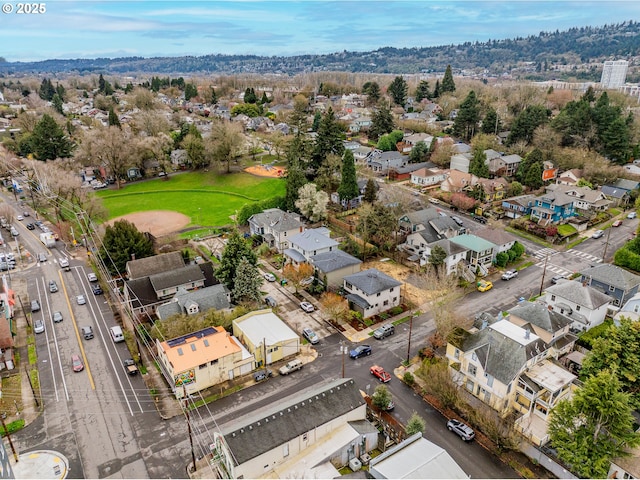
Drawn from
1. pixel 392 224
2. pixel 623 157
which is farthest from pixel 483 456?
pixel 623 157

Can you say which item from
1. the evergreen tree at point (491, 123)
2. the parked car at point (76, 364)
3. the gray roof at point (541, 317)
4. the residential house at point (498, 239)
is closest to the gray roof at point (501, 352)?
the gray roof at point (541, 317)

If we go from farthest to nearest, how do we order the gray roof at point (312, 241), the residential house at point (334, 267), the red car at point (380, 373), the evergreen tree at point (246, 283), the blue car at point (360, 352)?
the gray roof at point (312, 241) < the residential house at point (334, 267) < the evergreen tree at point (246, 283) < the blue car at point (360, 352) < the red car at point (380, 373)

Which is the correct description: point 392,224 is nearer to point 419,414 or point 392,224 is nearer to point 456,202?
point 456,202

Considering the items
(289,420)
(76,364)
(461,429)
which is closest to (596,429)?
(461,429)

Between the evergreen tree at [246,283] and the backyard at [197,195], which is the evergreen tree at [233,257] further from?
the backyard at [197,195]

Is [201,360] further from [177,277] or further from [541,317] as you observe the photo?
[541,317]
